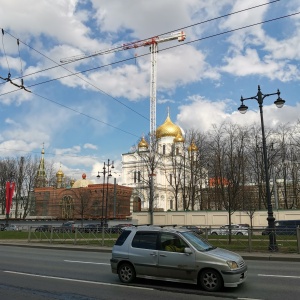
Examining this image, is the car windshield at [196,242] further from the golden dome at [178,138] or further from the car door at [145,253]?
the golden dome at [178,138]

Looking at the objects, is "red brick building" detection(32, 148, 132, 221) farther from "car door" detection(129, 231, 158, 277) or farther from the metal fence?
"car door" detection(129, 231, 158, 277)

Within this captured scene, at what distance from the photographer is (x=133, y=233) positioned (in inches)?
398

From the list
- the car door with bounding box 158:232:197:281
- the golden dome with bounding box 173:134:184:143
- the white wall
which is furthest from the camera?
the golden dome with bounding box 173:134:184:143

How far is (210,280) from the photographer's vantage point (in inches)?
337

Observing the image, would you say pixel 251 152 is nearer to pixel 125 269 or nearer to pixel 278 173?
pixel 278 173

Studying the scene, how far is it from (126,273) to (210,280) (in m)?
2.45

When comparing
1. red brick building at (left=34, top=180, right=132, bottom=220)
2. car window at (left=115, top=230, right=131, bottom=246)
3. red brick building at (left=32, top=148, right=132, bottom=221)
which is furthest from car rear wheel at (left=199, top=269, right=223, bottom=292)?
red brick building at (left=32, top=148, right=132, bottom=221)

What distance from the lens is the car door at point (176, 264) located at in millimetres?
8789

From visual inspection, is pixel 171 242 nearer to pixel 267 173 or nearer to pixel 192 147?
pixel 267 173

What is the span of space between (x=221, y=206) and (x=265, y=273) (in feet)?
146

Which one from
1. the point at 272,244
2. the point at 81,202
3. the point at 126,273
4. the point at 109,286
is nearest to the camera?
the point at 109,286

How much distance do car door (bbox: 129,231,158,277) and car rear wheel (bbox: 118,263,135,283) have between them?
17 cm

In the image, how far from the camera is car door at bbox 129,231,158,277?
932 cm

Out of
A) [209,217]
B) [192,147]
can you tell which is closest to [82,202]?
[192,147]
